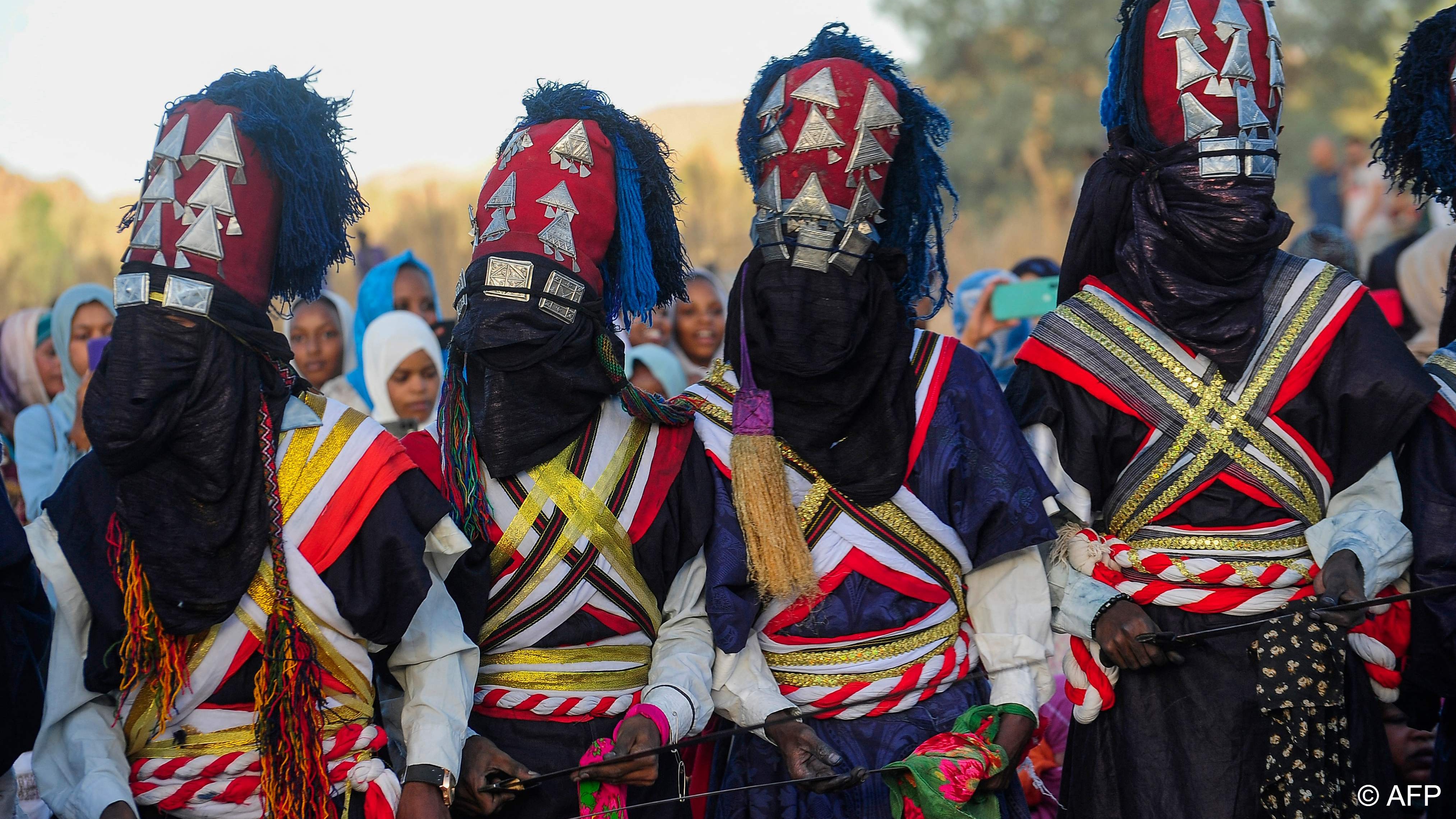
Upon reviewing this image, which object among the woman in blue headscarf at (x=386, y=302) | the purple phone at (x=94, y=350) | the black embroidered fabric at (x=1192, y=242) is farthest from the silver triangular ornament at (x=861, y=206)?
the woman in blue headscarf at (x=386, y=302)

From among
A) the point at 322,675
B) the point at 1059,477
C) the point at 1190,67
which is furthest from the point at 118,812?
the point at 1190,67

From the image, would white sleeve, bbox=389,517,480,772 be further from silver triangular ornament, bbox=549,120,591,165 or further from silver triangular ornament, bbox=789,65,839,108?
silver triangular ornament, bbox=789,65,839,108

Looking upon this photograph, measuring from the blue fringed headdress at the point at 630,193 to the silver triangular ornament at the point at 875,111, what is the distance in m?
0.60

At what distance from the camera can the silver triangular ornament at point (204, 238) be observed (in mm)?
3154

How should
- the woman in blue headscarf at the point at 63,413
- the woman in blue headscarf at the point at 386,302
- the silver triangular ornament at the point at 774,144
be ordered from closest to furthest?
the silver triangular ornament at the point at 774,144, the woman in blue headscarf at the point at 63,413, the woman in blue headscarf at the point at 386,302

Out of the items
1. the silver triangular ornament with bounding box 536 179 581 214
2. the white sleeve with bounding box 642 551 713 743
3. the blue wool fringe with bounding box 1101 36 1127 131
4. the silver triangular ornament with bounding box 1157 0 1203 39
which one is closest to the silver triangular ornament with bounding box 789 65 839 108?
the silver triangular ornament with bounding box 536 179 581 214

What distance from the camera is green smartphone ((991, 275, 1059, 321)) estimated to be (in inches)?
280

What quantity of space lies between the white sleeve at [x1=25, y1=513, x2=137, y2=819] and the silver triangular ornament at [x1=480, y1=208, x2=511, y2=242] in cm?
130

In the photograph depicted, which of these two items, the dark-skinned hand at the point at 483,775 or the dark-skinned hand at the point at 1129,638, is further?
the dark-skinned hand at the point at 1129,638

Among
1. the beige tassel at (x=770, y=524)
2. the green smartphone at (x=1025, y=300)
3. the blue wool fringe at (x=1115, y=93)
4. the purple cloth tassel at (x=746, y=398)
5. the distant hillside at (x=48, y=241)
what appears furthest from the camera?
the distant hillside at (x=48, y=241)

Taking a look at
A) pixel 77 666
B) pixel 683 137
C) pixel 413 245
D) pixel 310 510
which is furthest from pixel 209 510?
pixel 683 137

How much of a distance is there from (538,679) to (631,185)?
1392mm

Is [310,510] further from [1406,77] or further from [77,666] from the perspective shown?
[1406,77]

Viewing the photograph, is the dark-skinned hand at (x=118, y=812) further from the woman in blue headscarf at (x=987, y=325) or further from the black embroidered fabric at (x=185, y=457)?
the woman in blue headscarf at (x=987, y=325)
